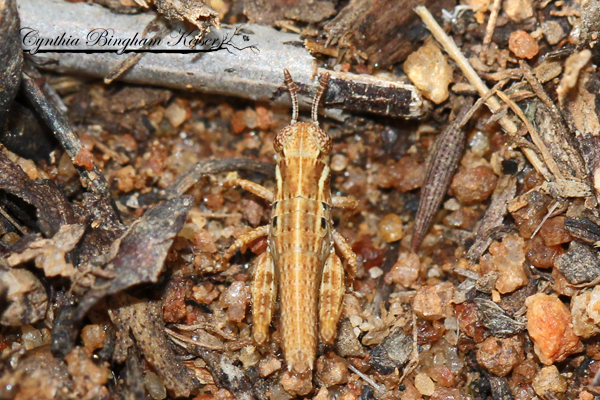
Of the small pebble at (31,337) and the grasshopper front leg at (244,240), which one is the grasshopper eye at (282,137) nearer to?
the grasshopper front leg at (244,240)

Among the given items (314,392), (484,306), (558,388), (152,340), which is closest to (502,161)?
(484,306)

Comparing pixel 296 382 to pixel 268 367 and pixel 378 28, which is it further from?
pixel 378 28

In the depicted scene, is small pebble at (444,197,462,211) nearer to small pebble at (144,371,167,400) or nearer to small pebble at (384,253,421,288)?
small pebble at (384,253,421,288)

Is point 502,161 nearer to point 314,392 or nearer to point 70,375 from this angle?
point 314,392

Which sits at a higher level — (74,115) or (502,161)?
(74,115)

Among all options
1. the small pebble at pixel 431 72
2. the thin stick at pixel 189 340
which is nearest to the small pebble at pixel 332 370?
the thin stick at pixel 189 340
